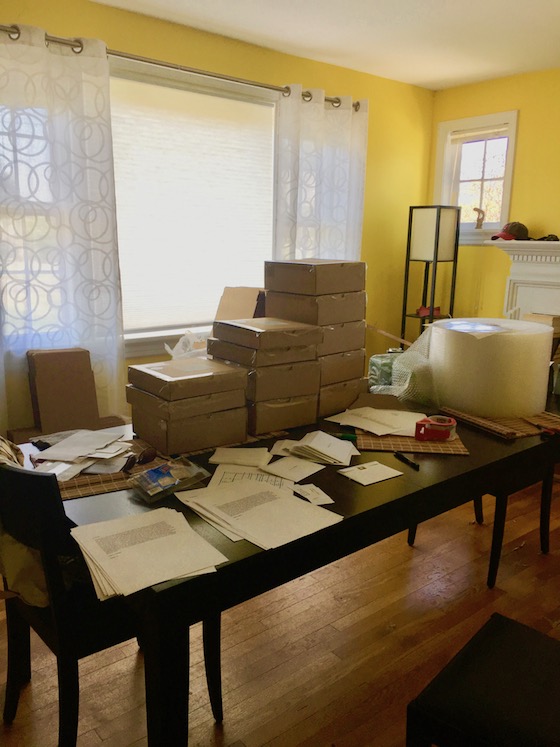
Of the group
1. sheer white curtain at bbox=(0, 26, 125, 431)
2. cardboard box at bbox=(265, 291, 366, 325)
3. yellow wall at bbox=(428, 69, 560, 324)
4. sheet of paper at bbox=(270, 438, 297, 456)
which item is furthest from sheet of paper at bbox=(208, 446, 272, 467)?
yellow wall at bbox=(428, 69, 560, 324)

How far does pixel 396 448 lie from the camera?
67.9 inches

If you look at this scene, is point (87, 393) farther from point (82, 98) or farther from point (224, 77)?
point (224, 77)

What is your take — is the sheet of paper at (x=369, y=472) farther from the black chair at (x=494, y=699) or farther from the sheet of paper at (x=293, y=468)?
the black chair at (x=494, y=699)

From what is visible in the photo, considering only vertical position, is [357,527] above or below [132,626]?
above

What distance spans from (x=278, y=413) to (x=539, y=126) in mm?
3445

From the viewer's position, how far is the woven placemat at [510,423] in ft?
5.96

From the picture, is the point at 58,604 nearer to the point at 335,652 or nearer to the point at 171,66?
the point at 335,652

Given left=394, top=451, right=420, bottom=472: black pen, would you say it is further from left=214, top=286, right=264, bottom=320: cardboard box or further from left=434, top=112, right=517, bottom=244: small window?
left=434, top=112, right=517, bottom=244: small window

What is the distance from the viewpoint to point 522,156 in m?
4.30

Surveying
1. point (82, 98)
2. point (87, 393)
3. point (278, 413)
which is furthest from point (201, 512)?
point (82, 98)

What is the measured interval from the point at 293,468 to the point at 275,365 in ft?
1.20

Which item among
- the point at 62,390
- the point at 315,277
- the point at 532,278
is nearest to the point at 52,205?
the point at 62,390

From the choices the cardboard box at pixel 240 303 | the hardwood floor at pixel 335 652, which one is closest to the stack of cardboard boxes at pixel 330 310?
the hardwood floor at pixel 335 652

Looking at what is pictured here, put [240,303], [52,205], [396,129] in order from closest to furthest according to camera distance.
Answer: [52,205] < [240,303] < [396,129]
